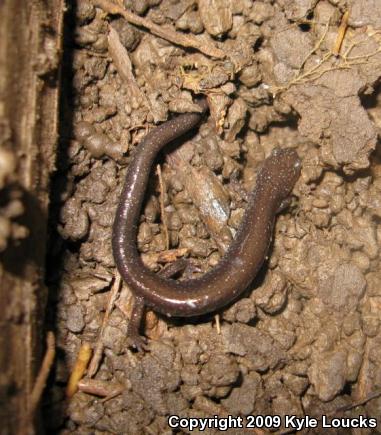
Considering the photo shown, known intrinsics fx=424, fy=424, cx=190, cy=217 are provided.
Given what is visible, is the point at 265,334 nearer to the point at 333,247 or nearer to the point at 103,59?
the point at 333,247

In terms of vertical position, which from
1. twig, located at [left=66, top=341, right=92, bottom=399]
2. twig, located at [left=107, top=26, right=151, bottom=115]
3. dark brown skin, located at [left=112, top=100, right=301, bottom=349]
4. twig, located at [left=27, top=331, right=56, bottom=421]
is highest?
twig, located at [left=107, top=26, right=151, bottom=115]

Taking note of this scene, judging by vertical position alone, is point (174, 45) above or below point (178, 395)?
above

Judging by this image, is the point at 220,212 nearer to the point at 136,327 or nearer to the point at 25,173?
the point at 136,327

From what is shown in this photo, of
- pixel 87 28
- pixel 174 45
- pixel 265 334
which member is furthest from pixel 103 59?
pixel 265 334

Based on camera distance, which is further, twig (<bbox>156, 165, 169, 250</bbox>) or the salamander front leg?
twig (<bbox>156, 165, 169, 250</bbox>)

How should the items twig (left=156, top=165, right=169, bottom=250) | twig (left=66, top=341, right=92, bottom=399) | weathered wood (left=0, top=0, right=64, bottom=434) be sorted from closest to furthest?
weathered wood (left=0, top=0, right=64, bottom=434), twig (left=66, top=341, right=92, bottom=399), twig (left=156, top=165, right=169, bottom=250)

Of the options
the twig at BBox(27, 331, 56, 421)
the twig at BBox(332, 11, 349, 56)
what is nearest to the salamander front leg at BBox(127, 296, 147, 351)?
the twig at BBox(27, 331, 56, 421)

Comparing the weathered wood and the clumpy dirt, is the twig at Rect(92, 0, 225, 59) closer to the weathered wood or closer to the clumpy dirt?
the clumpy dirt

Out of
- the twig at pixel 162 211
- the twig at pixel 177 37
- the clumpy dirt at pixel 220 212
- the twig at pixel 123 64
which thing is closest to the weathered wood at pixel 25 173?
the clumpy dirt at pixel 220 212
